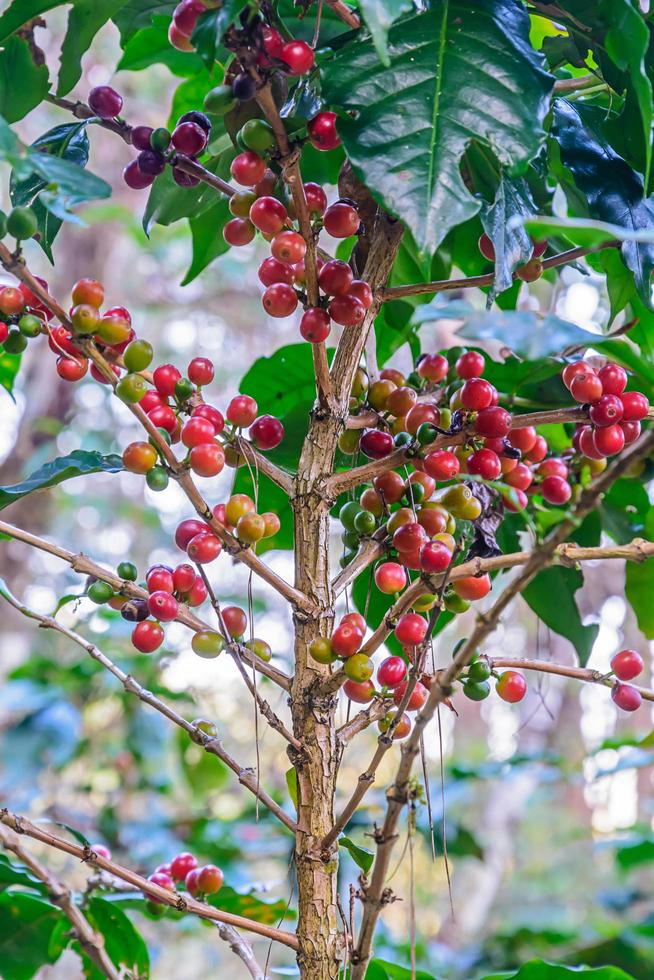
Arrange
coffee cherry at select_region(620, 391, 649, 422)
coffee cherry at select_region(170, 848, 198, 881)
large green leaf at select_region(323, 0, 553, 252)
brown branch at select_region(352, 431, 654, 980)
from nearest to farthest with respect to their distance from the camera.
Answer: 1. brown branch at select_region(352, 431, 654, 980)
2. large green leaf at select_region(323, 0, 553, 252)
3. coffee cherry at select_region(620, 391, 649, 422)
4. coffee cherry at select_region(170, 848, 198, 881)

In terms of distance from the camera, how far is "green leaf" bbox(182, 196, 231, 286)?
0.78 metres

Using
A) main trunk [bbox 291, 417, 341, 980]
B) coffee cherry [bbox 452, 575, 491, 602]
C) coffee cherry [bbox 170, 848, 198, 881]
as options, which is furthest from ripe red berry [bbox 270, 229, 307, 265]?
coffee cherry [bbox 170, 848, 198, 881]

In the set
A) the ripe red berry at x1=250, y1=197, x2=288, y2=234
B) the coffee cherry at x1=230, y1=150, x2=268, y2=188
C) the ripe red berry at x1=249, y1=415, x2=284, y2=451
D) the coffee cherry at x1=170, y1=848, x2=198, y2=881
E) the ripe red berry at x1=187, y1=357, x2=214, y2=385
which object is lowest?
the coffee cherry at x1=170, y1=848, x2=198, y2=881

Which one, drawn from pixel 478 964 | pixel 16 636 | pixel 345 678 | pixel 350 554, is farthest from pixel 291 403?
pixel 16 636

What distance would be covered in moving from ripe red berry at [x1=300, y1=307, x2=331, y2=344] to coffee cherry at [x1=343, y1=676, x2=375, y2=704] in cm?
21

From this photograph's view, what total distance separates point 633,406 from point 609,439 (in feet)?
0.09

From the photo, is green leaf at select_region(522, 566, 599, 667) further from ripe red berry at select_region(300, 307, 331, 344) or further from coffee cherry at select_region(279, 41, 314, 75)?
coffee cherry at select_region(279, 41, 314, 75)

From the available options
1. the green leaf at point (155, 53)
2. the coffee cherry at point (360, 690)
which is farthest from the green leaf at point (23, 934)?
the green leaf at point (155, 53)

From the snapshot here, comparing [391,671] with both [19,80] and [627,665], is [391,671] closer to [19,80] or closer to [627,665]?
[627,665]

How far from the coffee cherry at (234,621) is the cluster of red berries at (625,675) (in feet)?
0.79

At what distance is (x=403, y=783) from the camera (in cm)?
41

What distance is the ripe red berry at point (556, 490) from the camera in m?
0.67

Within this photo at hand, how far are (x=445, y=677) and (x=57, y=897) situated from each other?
38 centimetres

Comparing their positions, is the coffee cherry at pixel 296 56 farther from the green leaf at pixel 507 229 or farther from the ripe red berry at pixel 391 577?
the ripe red berry at pixel 391 577
